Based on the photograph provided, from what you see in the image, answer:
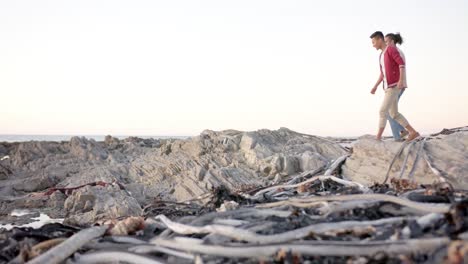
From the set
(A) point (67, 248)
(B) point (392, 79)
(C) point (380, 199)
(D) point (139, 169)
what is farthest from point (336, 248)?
(D) point (139, 169)

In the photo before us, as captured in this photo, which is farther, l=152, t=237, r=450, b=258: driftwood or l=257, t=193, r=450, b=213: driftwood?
l=257, t=193, r=450, b=213: driftwood

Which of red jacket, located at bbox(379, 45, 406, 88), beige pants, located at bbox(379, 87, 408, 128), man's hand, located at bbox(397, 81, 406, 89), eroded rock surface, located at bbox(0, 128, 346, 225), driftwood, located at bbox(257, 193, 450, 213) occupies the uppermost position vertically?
red jacket, located at bbox(379, 45, 406, 88)

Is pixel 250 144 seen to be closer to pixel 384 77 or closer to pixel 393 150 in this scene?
pixel 384 77

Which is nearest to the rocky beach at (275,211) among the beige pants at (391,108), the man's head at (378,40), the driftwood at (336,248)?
the driftwood at (336,248)

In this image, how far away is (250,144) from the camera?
37.6 ft

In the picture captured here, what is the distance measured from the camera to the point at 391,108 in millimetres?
6562

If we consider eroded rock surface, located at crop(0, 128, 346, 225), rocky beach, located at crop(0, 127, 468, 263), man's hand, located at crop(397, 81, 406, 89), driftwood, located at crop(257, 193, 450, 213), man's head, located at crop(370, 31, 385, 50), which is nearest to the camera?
rocky beach, located at crop(0, 127, 468, 263)

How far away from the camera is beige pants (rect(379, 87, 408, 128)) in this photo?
653cm

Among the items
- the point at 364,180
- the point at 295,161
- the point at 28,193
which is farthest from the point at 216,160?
the point at 364,180

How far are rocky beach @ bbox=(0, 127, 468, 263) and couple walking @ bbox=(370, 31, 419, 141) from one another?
80 cm

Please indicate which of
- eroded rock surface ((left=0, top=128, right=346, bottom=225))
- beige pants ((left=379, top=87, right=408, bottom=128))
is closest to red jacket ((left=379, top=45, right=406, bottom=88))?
beige pants ((left=379, top=87, right=408, bottom=128))

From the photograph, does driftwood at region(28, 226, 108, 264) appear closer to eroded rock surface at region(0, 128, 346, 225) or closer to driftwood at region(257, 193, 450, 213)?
driftwood at region(257, 193, 450, 213)

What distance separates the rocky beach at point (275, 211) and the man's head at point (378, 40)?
1.57 metres

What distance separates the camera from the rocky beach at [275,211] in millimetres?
2268
